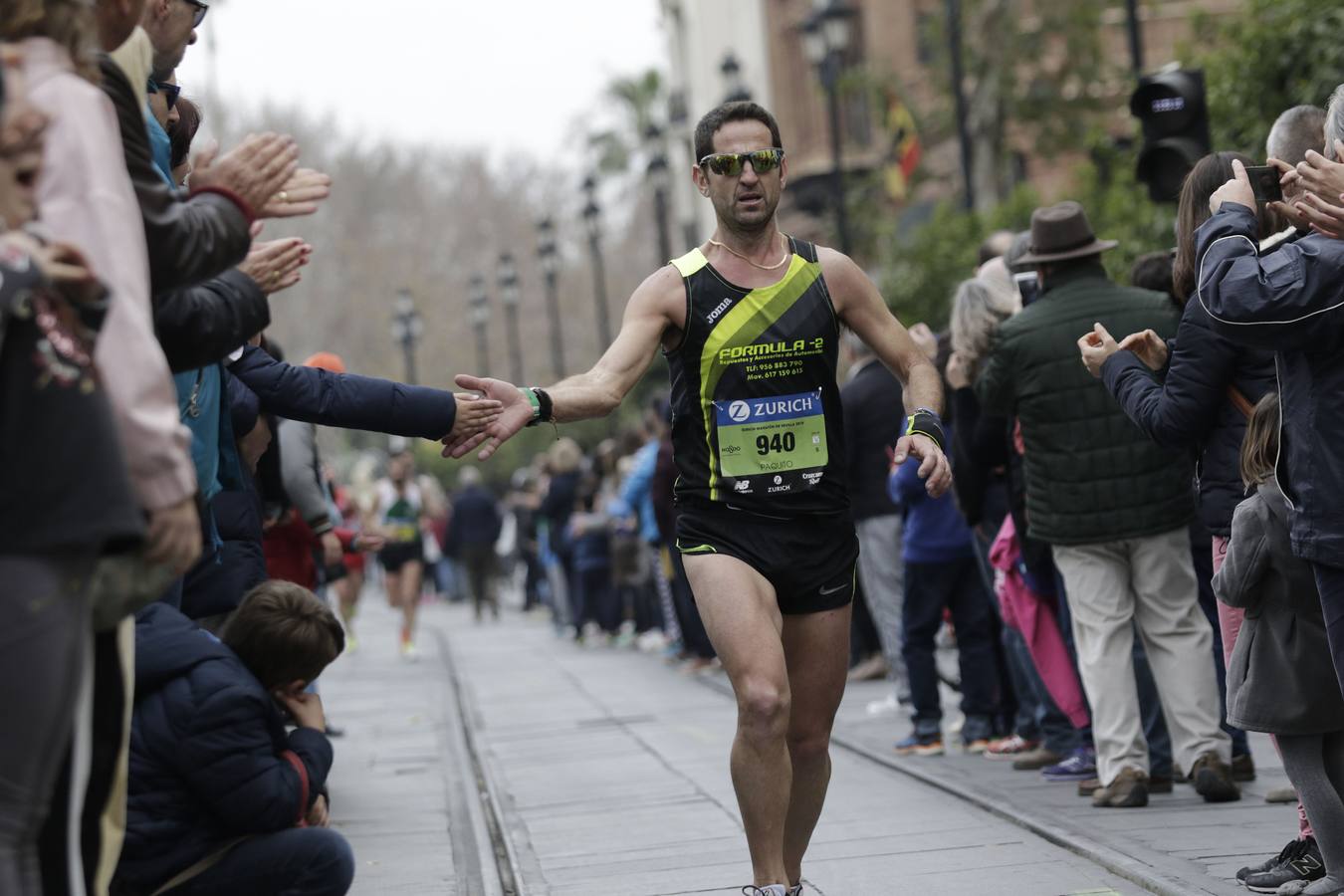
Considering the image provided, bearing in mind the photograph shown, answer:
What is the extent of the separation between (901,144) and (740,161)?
24.2m

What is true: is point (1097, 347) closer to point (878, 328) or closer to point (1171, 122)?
point (878, 328)

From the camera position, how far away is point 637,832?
27.0 feet

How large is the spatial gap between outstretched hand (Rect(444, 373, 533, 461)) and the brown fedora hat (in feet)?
11.3

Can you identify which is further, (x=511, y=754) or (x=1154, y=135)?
(x=511, y=754)

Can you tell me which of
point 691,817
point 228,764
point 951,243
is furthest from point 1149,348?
point 951,243

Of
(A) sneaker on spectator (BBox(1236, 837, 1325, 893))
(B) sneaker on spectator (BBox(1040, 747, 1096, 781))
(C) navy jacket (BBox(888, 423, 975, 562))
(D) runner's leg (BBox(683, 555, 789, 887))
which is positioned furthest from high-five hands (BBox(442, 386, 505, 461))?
(C) navy jacket (BBox(888, 423, 975, 562))

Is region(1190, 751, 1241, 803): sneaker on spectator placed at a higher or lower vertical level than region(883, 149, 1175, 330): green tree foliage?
lower

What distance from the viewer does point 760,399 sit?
19.4 feet

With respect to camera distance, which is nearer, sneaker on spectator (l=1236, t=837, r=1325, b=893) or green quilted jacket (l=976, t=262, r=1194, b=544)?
sneaker on spectator (l=1236, t=837, r=1325, b=893)

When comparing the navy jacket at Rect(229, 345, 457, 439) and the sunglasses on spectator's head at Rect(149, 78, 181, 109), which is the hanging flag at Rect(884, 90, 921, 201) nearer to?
the sunglasses on spectator's head at Rect(149, 78, 181, 109)

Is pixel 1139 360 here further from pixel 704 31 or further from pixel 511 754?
pixel 704 31

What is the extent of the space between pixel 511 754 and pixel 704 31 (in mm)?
45083

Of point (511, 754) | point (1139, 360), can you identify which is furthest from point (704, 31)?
point (1139, 360)

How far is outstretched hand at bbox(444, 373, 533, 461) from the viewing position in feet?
18.5
